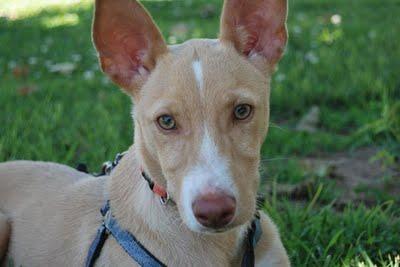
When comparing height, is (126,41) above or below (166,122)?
above

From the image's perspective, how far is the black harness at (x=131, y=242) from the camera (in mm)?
3131

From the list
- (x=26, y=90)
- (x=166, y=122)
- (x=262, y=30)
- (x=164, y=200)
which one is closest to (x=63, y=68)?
(x=26, y=90)

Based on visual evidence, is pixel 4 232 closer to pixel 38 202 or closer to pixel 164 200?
pixel 38 202

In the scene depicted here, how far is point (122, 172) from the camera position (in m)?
3.49

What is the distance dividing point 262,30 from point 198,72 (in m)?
0.53

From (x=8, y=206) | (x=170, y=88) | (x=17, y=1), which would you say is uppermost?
(x=170, y=88)

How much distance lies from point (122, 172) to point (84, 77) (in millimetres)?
4335

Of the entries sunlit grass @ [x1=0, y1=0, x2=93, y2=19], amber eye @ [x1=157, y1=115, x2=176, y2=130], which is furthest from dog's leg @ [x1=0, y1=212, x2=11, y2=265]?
sunlit grass @ [x1=0, y1=0, x2=93, y2=19]

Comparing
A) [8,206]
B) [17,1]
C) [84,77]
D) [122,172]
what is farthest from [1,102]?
[17,1]

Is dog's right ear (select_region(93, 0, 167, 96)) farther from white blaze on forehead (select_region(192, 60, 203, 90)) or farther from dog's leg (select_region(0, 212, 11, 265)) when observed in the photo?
dog's leg (select_region(0, 212, 11, 265))

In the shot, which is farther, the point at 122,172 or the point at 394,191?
the point at 394,191

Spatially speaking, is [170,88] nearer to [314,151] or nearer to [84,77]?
[314,151]

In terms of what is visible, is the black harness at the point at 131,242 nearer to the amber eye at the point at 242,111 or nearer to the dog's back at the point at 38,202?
the dog's back at the point at 38,202

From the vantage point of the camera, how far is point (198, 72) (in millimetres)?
2961
